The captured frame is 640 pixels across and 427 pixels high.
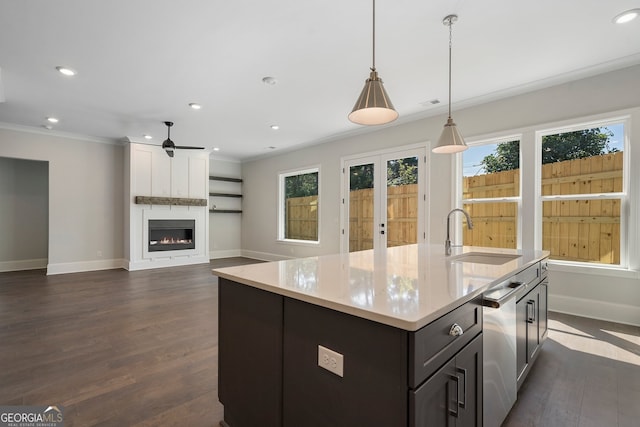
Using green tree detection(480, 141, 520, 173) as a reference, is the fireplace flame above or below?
below

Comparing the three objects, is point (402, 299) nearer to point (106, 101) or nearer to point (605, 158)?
point (605, 158)

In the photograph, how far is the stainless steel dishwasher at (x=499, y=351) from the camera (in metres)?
1.44

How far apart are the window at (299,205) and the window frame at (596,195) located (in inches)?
164

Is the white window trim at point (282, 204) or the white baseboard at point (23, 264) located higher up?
the white window trim at point (282, 204)

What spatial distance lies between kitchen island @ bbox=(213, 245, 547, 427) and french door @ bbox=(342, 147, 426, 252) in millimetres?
3410


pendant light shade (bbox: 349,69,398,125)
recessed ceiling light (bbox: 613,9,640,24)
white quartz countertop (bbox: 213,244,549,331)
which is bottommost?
white quartz countertop (bbox: 213,244,549,331)

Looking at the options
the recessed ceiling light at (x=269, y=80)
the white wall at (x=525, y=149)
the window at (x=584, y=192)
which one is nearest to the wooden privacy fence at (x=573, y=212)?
the window at (x=584, y=192)

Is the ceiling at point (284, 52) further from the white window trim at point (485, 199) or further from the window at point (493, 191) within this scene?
the window at point (493, 191)

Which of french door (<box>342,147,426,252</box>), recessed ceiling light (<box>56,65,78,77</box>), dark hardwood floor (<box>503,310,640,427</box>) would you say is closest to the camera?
dark hardwood floor (<box>503,310,640,427</box>)

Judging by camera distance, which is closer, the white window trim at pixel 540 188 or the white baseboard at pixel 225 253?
the white window trim at pixel 540 188

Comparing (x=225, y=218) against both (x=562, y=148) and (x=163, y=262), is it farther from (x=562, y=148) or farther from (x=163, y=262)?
(x=562, y=148)

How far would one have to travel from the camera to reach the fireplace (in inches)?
274

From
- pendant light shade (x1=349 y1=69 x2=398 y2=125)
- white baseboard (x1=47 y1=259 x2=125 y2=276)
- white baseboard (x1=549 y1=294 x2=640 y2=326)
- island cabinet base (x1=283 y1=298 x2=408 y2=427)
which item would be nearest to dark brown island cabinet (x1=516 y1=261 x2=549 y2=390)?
island cabinet base (x1=283 y1=298 x2=408 y2=427)

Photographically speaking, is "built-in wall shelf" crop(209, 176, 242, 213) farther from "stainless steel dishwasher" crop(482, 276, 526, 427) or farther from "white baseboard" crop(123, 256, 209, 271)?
"stainless steel dishwasher" crop(482, 276, 526, 427)
